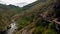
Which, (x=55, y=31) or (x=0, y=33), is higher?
(x=55, y=31)

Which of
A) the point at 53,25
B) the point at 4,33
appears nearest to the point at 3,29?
the point at 4,33

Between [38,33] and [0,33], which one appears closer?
[38,33]

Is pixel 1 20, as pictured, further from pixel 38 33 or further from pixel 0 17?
pixel 38 33

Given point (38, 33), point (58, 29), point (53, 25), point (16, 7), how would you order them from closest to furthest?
point (58, 29)
point (53, 25)
point (38, 33)
point (16, 7)

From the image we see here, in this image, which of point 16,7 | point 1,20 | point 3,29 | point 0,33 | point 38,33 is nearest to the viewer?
point 38,33

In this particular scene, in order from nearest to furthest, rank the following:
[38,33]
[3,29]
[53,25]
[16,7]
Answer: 1. [53,25]
2. [38,33]
3. [3,29]
4. [16,7]

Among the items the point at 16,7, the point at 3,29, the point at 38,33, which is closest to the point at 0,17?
the point at 3,29

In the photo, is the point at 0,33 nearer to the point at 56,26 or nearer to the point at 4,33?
the point at 4,33

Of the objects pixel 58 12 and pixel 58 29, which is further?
pixel 58 12

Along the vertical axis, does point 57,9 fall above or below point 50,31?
above
